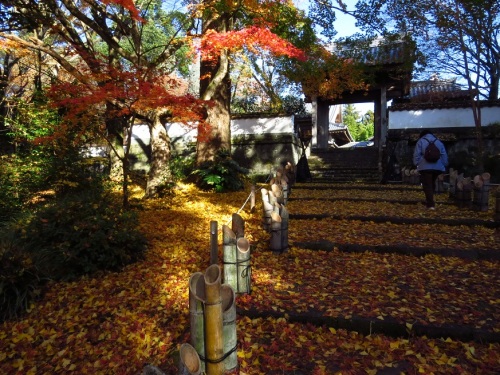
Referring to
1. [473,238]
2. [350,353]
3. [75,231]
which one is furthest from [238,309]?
[473,238]

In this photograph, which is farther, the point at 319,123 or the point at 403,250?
the point at 319,123

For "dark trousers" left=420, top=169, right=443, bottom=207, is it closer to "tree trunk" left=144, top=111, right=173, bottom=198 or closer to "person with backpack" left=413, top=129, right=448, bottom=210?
"person with backpack" left=413, top=129, right=448, bottom=210

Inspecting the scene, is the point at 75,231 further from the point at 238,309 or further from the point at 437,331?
the point at 437,331

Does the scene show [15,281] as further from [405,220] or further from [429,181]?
[429,181]

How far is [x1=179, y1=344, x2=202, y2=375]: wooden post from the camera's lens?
176 centimetres

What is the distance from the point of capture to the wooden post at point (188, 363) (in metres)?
1.76

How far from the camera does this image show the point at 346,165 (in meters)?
14.6

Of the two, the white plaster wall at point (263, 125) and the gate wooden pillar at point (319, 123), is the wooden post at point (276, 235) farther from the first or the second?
the gate wooden pillar at point (319, 123)

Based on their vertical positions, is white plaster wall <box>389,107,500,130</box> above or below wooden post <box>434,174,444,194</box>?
above

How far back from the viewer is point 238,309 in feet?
10.9

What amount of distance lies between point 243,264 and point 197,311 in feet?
4.13

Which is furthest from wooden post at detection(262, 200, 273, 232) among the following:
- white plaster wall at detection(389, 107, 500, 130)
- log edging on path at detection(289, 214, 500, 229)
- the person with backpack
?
white plaster wall at detection(389, 107, 500, 130)

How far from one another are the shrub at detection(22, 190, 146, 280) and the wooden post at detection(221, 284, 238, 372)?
272cm

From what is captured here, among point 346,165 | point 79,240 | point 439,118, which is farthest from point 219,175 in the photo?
point 439,118
